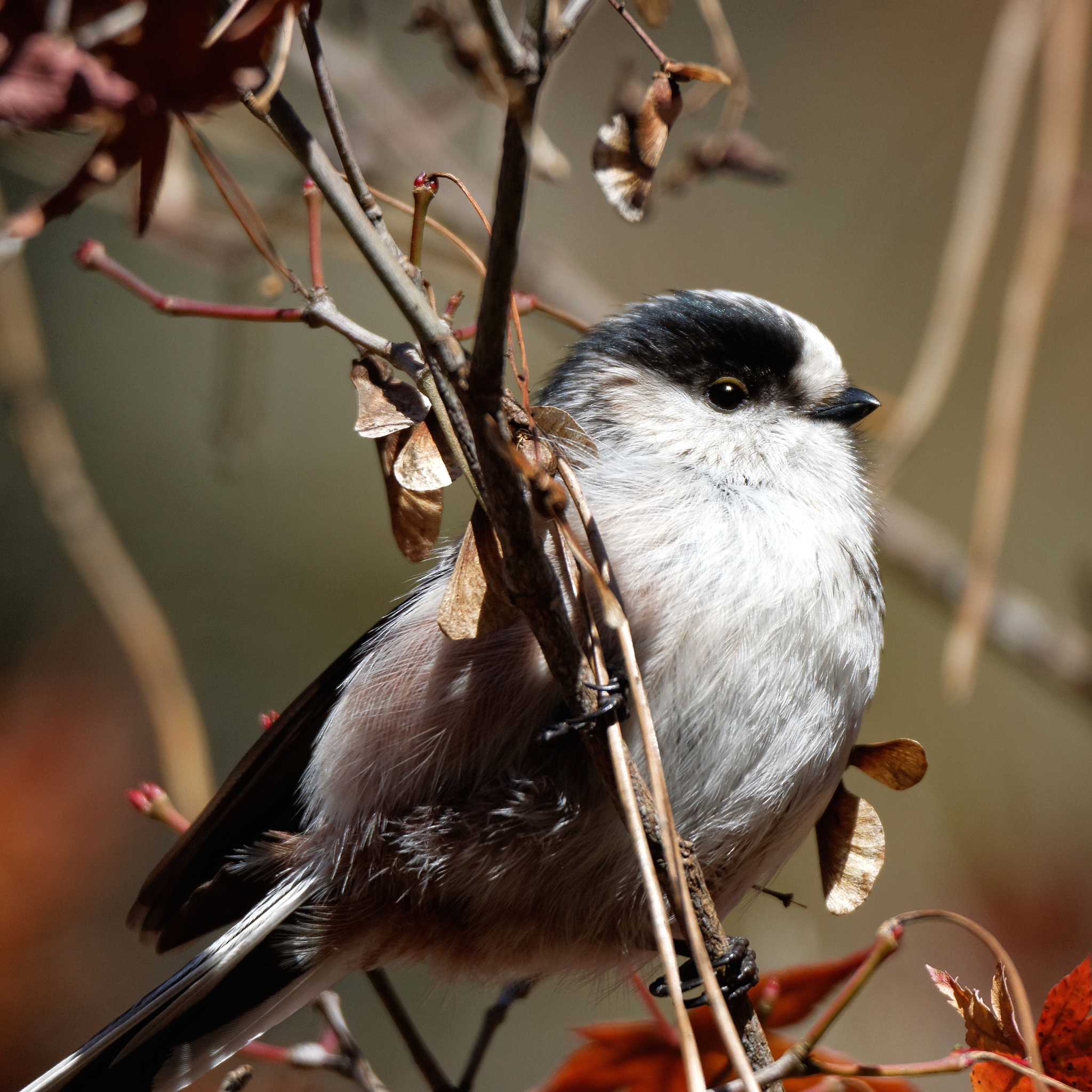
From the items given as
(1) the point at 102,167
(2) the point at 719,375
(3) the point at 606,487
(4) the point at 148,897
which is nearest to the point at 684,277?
Answer: (2) the point at 719,375

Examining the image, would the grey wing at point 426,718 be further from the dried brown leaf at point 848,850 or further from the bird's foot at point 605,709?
the dried brown leaf at point 848,850

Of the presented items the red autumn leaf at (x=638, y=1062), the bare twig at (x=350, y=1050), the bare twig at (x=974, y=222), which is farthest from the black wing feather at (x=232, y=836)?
the bare twig at (x=974, y=222)

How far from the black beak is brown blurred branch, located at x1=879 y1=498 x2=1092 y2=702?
0.82m

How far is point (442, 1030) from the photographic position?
3705mm

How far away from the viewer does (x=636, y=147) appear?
1.29 meters

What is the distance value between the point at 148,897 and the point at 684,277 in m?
3.04

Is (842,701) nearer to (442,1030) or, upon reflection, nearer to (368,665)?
(368,665)

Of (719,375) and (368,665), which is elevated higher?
(719,375)

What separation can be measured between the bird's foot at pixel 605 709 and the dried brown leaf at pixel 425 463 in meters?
0.24

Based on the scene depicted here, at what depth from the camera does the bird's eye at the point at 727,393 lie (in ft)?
5.90

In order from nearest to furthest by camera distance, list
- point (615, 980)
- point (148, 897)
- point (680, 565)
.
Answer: point (680, 565)
point (148, 897)
point (615, 980)

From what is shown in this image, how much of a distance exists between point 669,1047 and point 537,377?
75.4 inches

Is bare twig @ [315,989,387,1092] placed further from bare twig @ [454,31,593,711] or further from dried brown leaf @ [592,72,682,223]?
dried brown leaf @ [592,72,682,223]

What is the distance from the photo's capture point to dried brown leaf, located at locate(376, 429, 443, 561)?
45.5 inches
